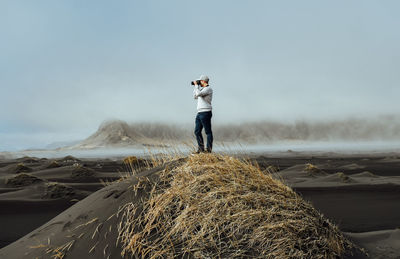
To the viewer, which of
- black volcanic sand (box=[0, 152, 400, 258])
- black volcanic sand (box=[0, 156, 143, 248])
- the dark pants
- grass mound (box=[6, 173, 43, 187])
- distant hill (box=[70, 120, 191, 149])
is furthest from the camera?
distant hill (box=[70, 120, 191, 149])

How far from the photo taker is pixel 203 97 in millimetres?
7816

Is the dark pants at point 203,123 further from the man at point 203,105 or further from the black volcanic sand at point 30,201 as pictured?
the black volcanic sand at point 30,201

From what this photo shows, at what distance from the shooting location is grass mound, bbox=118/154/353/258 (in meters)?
3.66

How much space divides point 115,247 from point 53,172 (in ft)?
56.3

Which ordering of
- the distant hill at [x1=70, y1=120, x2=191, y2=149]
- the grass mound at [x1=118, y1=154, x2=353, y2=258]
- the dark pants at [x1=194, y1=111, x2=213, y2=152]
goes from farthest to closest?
the distant hill at [x1=70, y1=120, x2=191, y2=149] < the dark pants at [x1=194, y1=111, x2=213, y2=152] < the grass mound at [x1=118, y1=154, x2=353, y2=258]

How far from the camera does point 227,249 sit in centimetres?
361

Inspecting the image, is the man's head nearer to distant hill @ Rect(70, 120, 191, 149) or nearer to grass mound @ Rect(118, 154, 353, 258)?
grass mound @ Rect(118, 154, 353, 258)

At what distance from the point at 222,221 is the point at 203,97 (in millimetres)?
4402

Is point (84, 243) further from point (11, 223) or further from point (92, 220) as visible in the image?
point (11, 223)

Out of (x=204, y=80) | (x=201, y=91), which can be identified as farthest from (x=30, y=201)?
(x=204, y=80)

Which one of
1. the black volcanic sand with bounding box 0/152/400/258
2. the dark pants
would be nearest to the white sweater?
the dark pants

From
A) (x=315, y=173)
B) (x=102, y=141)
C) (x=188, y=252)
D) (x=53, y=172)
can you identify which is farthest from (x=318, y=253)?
(x=102, y=141)

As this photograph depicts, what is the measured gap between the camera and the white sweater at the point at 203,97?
25.3 feet

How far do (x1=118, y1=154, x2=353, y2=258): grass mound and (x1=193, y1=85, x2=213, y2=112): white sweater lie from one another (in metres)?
3.15
